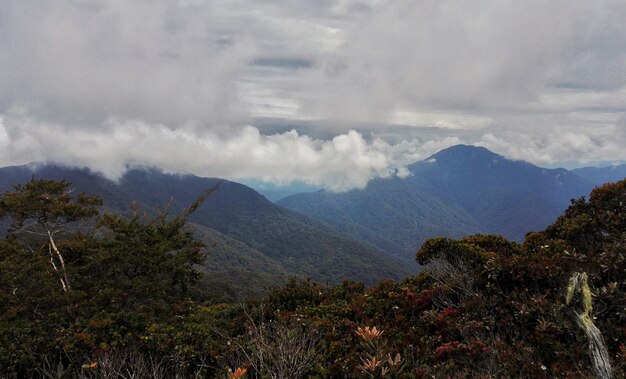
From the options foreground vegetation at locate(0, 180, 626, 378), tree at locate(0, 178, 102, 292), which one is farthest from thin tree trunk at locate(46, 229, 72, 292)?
foreground vegetation at locate(0, 180, 626, 378)

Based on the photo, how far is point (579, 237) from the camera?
49.1 ft

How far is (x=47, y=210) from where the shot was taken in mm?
20625

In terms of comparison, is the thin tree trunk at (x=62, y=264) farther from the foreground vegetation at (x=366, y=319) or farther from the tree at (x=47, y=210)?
the foreground vegetation at (x=366, y=319)

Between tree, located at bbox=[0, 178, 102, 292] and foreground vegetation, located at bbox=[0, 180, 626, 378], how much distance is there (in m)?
0.14

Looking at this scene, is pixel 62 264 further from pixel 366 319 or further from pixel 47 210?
pixel 366 319

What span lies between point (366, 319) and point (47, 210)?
18514mm

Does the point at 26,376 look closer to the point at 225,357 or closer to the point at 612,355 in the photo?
the point at 225,357

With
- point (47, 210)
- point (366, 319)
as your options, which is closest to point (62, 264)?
point (47, 210)

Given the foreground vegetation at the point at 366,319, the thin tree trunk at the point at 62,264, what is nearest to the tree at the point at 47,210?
the thin tree trunk at the point at 62,264

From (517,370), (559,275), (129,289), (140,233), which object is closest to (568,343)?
(517,370)

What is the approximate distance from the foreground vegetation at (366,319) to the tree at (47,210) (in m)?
0.14

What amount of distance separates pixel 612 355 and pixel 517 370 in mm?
2169

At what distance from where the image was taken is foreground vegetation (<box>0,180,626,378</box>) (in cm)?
723

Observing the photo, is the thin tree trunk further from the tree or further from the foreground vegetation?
the foreground vegetation
